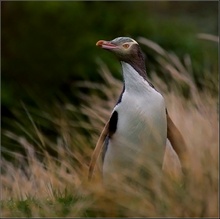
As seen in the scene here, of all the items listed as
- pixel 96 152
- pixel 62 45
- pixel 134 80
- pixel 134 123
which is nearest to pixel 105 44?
pixel 134 80

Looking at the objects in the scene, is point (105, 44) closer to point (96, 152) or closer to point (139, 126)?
point (139, 126)

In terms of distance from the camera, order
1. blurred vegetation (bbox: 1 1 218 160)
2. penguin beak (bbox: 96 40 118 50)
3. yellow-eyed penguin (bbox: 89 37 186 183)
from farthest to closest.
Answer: blurred vegetation (bbox: 1 1 218 160)
penguin beak (bbox: 96 40 118 50)
yellow-eyed penguin (bbox: 89 37 186 183)

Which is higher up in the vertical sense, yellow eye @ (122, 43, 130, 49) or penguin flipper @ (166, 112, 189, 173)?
yellow eye @ (122, 43, 130, 49)

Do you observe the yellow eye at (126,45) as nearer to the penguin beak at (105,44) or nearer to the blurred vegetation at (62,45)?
the penguin beak at (105,44)

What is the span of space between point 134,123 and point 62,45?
7503 millimetres

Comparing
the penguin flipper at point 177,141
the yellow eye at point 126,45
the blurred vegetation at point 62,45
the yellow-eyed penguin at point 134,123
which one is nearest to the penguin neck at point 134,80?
the yellow-eyed penguin at point 134,123

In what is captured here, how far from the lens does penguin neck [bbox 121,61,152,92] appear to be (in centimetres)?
475

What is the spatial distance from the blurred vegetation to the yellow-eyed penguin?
6128mm

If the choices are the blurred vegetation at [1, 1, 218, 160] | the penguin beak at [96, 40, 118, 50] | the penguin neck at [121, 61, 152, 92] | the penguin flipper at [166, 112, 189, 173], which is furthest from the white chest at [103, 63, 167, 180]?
the blurred vegetation at [1, 1, 218, 160]

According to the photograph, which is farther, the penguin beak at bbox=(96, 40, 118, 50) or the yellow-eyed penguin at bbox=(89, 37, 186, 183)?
the penguin beak at bbox=(96, 40, 118, 50)

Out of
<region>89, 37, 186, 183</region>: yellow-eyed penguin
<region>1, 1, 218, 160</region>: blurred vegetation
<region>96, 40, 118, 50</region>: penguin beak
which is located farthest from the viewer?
<region>1, 1, 218, 160</region>: blurred vegetation

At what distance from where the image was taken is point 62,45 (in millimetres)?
12133

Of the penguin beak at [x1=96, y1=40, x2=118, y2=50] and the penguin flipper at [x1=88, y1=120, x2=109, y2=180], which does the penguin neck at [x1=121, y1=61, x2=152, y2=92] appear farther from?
the penguin flipper at [x1=88, y1=120, x2=109, y2=180]

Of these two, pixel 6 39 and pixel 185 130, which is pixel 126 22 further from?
pixel 185 130
